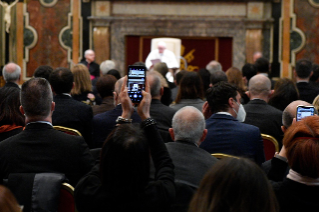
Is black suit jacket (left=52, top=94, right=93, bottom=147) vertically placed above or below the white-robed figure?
below

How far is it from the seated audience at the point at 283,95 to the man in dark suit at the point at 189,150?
226cm

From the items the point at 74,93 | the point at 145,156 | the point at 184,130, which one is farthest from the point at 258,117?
the point at 145,156

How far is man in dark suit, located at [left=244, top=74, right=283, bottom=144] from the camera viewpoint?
176 inches

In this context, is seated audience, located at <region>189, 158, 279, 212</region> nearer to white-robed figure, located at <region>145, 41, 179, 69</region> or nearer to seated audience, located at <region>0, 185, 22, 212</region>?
seated audience, located at <region>0, 185, 22, 212</region>

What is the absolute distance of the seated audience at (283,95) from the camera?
5.05m

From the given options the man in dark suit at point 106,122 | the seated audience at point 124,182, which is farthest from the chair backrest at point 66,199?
the man in dark suit at point 106,122

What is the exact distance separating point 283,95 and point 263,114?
62 cm

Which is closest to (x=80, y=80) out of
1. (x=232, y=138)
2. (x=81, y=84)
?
(x=81, y=84)

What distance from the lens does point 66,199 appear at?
2559 mm

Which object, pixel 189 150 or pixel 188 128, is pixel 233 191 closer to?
pixel 189 150

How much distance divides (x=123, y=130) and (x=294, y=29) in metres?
9.55

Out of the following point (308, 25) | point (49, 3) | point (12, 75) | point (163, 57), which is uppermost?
point (49, 3)

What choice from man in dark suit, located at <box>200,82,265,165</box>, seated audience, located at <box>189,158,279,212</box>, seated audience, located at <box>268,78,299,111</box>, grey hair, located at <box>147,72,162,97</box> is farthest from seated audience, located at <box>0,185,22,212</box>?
seated audience, located at <box>268,78,299,111</box>

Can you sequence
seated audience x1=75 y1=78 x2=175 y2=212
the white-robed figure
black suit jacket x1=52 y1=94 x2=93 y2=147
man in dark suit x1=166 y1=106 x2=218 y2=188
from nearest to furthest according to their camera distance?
seated audience x1=75 y1=78 x2=175 y2=212 < man in dark suit x1=166 y1=106 x2=218 y2=188 < black suit jacket x1=52 y1=94 x2=93 y2=147 < the white-robed figure
